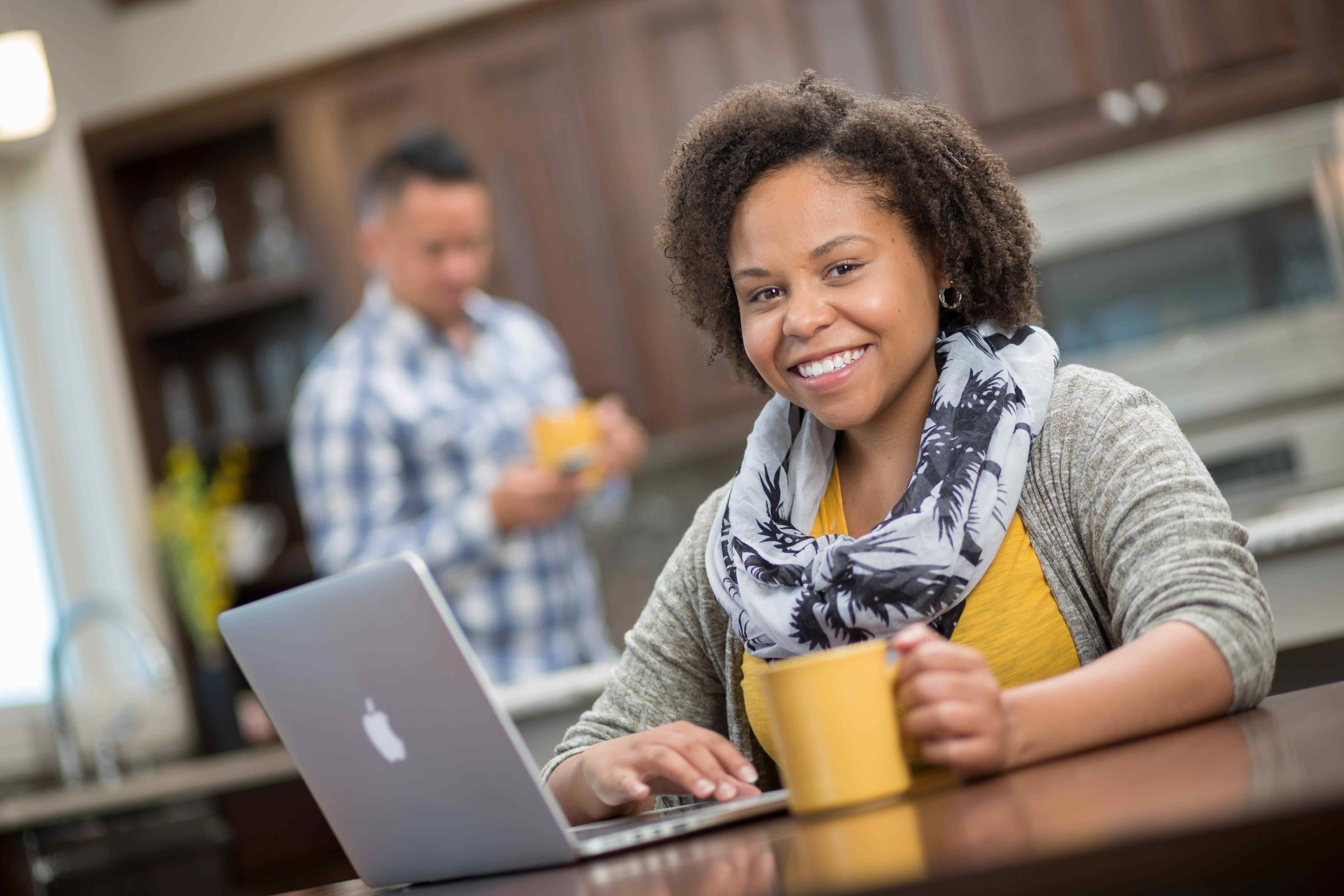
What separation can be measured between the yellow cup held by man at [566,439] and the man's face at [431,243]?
1.53ft

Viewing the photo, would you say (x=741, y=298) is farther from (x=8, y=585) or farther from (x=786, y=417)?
(x=8, y=585)

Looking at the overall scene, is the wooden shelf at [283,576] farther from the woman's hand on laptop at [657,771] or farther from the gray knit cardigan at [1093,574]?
the woman's hand on laptop at [657,771]

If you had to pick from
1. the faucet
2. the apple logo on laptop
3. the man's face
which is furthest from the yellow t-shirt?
the faucet

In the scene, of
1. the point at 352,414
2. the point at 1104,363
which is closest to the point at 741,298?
the point at 352,414

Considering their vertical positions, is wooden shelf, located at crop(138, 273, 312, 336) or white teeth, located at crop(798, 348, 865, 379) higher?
wooden shelf, located at crop(138, 273, 312, 336)

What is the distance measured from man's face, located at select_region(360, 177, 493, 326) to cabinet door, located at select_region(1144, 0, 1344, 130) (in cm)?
176

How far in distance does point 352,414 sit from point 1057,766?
2.11 m

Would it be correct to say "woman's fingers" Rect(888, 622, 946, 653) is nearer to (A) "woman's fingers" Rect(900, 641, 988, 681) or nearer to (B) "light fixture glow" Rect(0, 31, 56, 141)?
(A) "woman's fingers" Rect(900, 641, 988, 681)

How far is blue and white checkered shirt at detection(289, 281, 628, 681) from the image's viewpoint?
8.78 ft

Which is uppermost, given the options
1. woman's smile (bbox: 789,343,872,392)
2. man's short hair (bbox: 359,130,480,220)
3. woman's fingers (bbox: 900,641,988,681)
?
man's short hair (bbox: 359,130,480,220)

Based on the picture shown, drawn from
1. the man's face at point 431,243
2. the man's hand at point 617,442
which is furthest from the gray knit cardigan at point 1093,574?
the man's face at point 431,243

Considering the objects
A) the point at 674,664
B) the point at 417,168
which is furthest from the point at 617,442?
the point at 674,664

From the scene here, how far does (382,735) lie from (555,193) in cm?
285

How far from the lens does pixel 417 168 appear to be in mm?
2705
